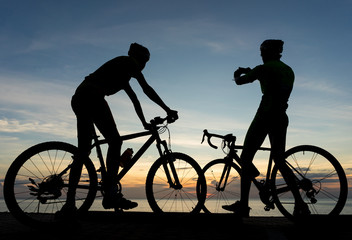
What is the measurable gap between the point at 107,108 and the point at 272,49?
8.07 feet

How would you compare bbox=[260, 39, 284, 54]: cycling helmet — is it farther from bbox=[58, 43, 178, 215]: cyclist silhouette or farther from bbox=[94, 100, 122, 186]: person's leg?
bbox=[94, 100, 122, 186]: person's leg

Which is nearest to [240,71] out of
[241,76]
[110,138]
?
[241,76]

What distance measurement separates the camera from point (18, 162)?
3.86 m

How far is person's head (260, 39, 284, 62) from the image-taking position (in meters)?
4.52

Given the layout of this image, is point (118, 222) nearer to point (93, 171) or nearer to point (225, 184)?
point (93, 171)

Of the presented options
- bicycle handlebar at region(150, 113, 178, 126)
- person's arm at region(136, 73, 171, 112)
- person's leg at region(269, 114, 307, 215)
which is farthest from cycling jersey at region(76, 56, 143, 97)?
person's leg at region(269, 114, 307, 215)

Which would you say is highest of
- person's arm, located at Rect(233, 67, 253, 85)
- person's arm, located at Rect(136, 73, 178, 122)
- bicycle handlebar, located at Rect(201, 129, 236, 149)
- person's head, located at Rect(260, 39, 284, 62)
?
person's head, located at Rect(260, 39, 284, 62)

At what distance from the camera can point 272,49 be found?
4516mm

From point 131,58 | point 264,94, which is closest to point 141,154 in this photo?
point 131,58

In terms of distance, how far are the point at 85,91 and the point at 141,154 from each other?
1296 millimetres

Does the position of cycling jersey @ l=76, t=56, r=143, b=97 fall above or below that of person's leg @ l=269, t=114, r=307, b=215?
above

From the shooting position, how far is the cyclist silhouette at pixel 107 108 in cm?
410

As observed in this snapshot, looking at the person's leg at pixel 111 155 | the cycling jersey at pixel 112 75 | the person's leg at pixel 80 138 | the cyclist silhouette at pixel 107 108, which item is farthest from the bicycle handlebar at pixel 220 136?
the person's leg at pixel 80 138

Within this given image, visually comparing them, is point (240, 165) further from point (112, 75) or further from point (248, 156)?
point (112, 75)
